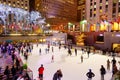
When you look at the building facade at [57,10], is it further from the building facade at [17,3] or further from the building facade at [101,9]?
the building facade at [101,9]

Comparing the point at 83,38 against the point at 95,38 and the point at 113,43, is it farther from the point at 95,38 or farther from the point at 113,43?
the point at 113,43

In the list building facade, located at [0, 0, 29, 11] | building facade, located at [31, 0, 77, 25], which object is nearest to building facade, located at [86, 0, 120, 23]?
building facade, located at [0, 0, 29, 11]

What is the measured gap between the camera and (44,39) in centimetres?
8112

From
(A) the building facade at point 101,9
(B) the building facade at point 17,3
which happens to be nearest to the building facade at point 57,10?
(B) the building facade at point 17,3

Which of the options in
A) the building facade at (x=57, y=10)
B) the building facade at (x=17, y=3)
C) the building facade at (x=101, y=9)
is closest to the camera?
the building facade at (x=101, y=9)

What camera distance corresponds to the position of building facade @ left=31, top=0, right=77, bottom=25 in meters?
127

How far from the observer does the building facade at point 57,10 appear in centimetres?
12656

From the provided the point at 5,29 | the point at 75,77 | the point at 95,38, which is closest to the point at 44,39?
the point at 5,29

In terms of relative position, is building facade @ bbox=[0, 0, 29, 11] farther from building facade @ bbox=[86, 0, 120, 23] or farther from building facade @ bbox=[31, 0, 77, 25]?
building facade @ bbox=[86, 0, 120, 23]

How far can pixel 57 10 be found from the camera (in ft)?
443

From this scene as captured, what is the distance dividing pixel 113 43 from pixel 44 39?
1435 inches

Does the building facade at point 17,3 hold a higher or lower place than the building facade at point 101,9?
higher

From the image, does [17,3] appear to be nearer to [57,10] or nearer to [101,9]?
[57,10]

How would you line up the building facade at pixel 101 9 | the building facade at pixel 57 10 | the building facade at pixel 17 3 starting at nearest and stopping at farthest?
the building facade at pixel 101 9 < the building facade at pixel 17 3 < the building facade at pixel 57 10
